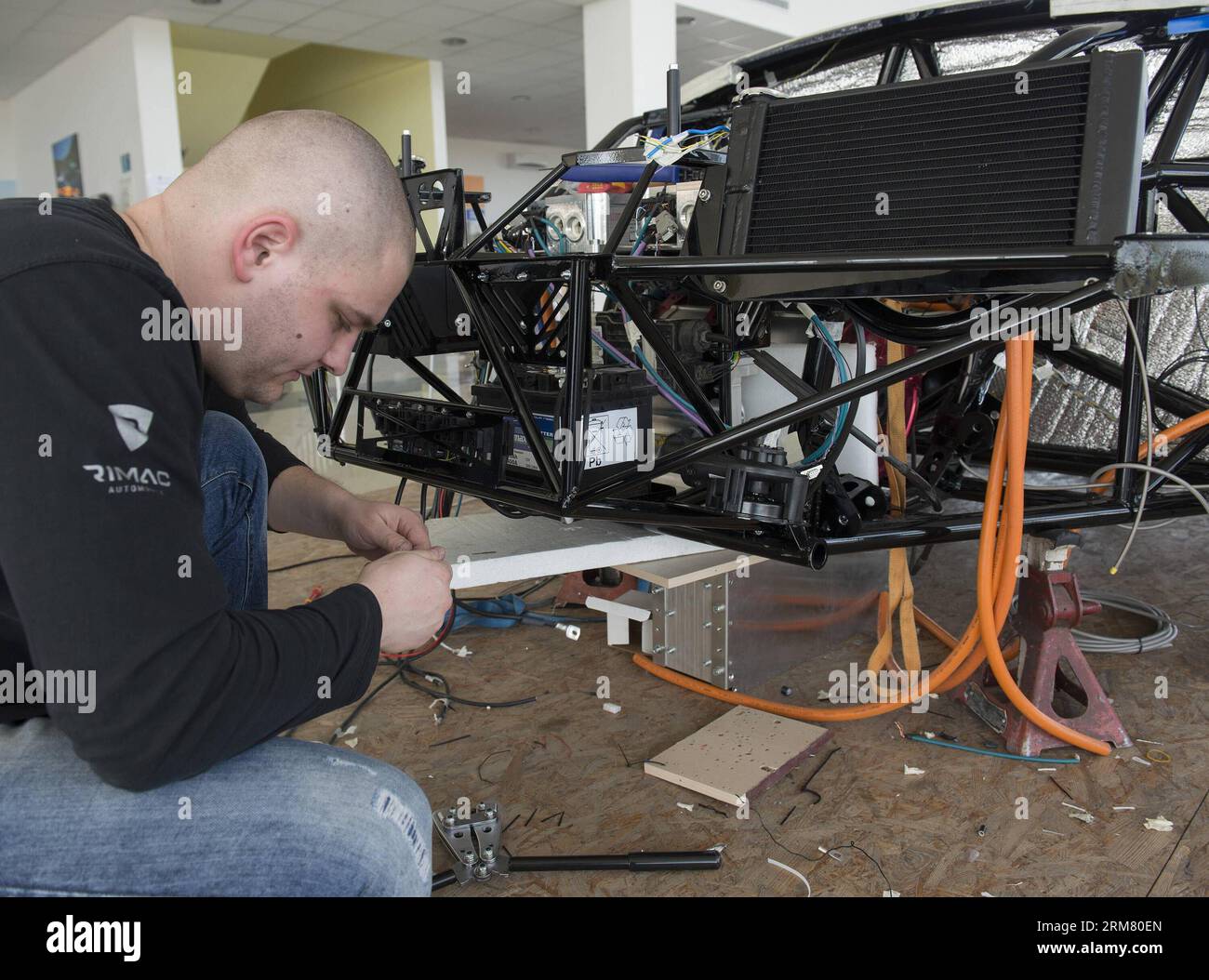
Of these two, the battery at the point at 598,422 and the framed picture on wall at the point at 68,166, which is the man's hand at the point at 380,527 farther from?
the framed picture on wall at the point at 68,166

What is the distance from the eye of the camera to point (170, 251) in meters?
0.96

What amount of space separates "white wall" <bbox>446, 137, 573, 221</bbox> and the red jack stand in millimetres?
14652

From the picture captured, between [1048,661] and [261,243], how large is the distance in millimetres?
1803

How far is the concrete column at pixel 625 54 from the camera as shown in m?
7.94

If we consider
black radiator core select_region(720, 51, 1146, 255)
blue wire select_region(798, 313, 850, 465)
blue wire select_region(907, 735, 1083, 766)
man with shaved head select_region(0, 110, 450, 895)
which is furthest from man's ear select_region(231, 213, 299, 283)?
blue wire select_region(907, 735, 1083, 766)

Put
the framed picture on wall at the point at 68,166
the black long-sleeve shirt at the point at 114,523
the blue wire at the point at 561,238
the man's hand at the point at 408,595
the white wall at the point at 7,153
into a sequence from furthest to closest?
the white wall at the point at 7,153 → the framed picture on wall at the point at 68,166 → the blue wire at the point at 561,238 → the man's hand at the point at 408,595 → the black long-sleeve shirt at the point at 114,523

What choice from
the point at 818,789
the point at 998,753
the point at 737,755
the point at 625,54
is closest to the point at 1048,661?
the point at 998,753

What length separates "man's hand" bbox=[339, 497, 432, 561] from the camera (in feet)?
4.51

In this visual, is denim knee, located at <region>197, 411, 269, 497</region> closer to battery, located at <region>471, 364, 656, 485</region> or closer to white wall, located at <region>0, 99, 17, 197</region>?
battery, located at <region>471, 364, 656, 485</region>

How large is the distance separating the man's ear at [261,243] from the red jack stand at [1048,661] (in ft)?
5.53

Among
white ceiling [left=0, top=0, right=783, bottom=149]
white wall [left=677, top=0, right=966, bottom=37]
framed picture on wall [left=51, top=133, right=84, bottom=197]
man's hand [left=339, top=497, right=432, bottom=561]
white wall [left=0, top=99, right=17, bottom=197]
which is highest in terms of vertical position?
white wall [left=677, top=0, right=966, bottom=37]

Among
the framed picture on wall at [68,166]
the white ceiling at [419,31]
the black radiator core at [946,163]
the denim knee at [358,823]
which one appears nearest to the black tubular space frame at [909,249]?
the black radiator core at [946,163]

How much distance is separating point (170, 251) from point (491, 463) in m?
0.91
